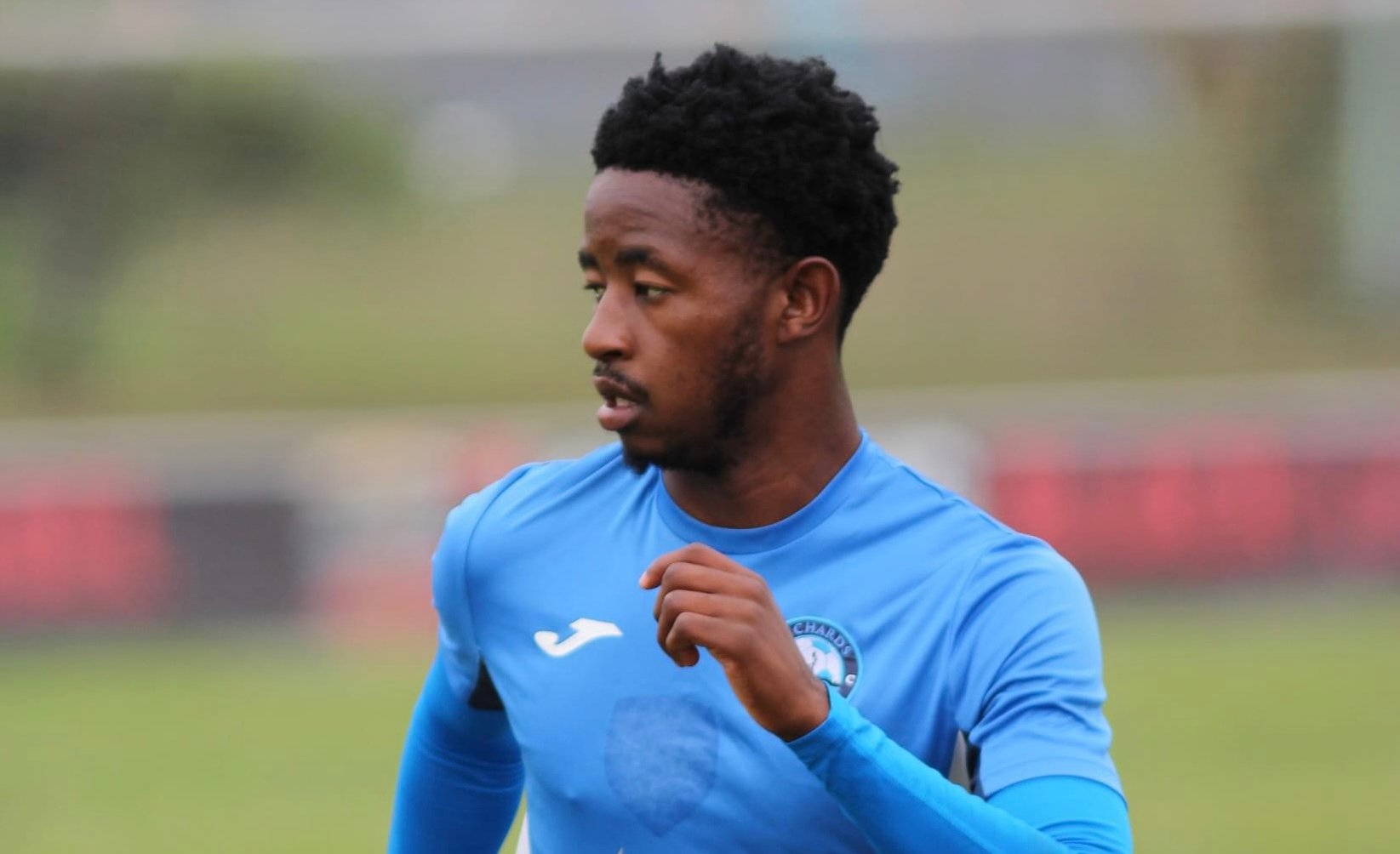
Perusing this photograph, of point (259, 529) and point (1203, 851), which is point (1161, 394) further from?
point (1203, 851)

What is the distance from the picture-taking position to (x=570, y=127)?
73.5 ft

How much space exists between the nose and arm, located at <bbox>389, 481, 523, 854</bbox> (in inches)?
17.9

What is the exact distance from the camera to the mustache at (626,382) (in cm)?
257

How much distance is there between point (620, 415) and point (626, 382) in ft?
0.14

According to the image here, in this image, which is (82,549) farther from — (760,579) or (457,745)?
(760,579)

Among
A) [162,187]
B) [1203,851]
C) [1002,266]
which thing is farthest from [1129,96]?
[1203,851]

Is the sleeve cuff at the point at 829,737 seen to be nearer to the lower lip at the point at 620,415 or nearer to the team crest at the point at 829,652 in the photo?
the team crest at the point at 829,652

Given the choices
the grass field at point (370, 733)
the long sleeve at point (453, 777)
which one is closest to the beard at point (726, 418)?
the long sleeve at point (453, 777)

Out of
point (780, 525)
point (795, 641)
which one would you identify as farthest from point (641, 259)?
point (795, 641)

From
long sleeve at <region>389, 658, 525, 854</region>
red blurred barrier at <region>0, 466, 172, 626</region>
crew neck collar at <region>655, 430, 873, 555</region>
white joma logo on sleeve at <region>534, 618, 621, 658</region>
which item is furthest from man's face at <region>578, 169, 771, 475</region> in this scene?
red blurred barrier at <region>0, 466, 172, 626</region>

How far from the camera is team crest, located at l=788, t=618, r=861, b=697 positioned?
2.54 metres

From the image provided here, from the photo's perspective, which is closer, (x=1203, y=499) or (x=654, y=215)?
(x=654, y=215)

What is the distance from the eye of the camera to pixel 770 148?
8.46 ft

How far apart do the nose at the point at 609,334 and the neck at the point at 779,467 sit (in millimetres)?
219
